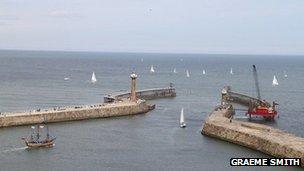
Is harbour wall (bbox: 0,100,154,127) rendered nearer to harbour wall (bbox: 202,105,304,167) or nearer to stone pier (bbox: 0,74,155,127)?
stone pier (bbox: 0,74,155,127)

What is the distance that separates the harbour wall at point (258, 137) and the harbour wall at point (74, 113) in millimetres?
18944

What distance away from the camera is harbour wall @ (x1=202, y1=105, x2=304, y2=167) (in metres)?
54.8

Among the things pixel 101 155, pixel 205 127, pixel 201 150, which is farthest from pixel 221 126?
pixel 101 155

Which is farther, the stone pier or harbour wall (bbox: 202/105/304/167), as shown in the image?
the stone pier

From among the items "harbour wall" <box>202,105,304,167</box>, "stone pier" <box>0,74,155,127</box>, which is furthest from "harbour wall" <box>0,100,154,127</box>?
"harbour wall" <box>202,105,304,167</box>

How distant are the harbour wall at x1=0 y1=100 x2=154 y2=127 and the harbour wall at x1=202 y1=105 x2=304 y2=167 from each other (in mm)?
18944

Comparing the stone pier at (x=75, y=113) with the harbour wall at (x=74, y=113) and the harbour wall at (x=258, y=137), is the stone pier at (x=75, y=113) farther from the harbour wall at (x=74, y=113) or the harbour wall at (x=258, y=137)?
the harbour wall at (x=258, y=137)

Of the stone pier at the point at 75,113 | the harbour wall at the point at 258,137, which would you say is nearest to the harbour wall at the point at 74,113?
the stone pier at the point at 75,113

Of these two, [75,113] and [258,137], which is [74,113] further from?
[258,137]

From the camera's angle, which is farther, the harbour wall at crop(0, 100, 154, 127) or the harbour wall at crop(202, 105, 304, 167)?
the harbour wall at crop(0, 100, 154, 127)

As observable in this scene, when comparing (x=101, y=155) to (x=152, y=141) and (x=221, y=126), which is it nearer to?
(x=152, y=141)

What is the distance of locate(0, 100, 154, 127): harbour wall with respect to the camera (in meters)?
72.4

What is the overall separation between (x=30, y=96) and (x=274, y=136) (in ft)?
232

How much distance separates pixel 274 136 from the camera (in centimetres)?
5984
